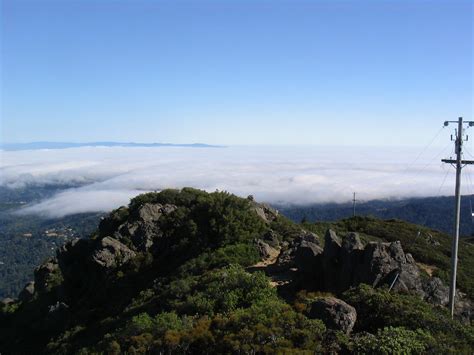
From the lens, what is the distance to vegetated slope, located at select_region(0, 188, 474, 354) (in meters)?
10.6

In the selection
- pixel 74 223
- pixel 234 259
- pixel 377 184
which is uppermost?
pixel 234 259

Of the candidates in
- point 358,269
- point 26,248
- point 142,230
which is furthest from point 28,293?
point 26,248

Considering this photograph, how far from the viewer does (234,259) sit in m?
18.9

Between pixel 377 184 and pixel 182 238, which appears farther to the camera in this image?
pixel 377 184

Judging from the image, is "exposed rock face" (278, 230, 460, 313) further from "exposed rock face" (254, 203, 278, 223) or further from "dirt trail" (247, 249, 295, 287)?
"exposed rock face" (254, 203, 278, 223)

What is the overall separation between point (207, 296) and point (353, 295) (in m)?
4.06

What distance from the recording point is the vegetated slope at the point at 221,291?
34.7ft

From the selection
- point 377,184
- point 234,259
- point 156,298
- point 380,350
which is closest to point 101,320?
point 156,298

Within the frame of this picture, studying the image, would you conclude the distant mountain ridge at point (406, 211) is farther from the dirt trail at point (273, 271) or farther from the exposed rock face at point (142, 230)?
the dirt trail at point (273, 271)

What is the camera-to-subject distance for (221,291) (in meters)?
13.5

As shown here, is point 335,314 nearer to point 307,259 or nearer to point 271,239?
point 307,259

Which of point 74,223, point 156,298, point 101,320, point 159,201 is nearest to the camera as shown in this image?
point 156,298

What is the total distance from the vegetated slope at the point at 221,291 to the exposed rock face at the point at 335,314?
31 mm

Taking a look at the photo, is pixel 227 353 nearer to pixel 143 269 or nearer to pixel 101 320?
pixel 101 320
